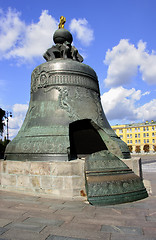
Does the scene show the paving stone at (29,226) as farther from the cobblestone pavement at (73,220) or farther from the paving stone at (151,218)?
the paving stone at (151,218)

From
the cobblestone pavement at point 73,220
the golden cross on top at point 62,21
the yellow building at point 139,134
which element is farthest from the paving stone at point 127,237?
the yellow building at point 139,134

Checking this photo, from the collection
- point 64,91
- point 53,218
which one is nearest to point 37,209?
point 53,218

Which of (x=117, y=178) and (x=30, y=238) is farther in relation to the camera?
(x=117, y=178)

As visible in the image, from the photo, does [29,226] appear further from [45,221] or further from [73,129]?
[73,129]

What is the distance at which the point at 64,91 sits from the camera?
18.6 ft

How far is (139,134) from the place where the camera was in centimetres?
6638

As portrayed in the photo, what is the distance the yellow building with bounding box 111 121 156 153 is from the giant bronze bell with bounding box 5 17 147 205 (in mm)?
60633

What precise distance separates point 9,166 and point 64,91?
7.60ft

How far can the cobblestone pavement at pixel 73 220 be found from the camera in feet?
8.30

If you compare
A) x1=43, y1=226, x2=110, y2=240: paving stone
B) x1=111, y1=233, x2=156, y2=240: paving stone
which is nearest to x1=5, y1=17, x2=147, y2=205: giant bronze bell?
x1=43, y1=226, x2=110, y2=240: paving stone

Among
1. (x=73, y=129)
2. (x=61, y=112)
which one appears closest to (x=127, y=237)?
(x=61, y=112)

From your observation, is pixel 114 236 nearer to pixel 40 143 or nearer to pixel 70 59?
pixel 40 143

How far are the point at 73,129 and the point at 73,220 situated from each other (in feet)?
11.0

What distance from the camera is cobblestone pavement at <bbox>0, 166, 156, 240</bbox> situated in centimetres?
253
